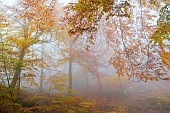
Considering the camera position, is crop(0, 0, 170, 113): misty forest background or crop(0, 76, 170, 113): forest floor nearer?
crop(0, 0, 170, 113): misty forest background

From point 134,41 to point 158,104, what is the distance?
27.7 feet

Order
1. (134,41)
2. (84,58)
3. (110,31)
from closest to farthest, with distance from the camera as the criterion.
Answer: (134,41)
(110,31)
(84,58)

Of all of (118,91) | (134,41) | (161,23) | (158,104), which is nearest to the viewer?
(161,23)

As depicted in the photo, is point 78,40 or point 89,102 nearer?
point 89,102

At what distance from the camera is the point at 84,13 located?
141 inches

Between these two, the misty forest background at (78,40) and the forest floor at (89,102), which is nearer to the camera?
the misty forest background at (78,40)

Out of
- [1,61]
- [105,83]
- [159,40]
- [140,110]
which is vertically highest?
[159,40]

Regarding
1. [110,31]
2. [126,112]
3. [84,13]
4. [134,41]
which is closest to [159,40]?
[84,13]

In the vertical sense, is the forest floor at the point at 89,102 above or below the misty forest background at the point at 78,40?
below

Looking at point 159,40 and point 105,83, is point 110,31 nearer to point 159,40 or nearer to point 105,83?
point 159,40

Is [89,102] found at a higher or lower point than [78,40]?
lower

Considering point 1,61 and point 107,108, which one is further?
point 107,108

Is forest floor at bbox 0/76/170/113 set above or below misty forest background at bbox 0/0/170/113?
below

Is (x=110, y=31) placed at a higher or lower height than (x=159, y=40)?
higher
